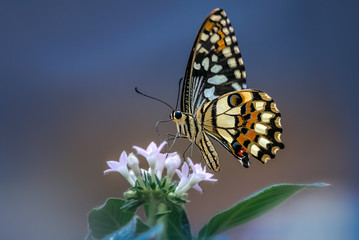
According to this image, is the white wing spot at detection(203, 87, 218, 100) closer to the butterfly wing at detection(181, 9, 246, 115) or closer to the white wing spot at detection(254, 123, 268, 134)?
the butterfly wing at detection(181, 9, 246, 115)

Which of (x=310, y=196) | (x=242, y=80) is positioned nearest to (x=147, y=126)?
(x=310, y=196)

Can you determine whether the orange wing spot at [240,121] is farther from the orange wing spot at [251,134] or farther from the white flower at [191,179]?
the white flower at [191,179]

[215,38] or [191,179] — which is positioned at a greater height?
[215,38]

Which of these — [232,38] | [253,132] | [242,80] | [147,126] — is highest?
[147,126]

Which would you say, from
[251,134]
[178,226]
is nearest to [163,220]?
[178,226]

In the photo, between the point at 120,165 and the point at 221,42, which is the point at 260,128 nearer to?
the point at 221,42

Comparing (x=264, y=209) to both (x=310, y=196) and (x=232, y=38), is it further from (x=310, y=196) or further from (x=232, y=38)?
(x=310, y=196)
